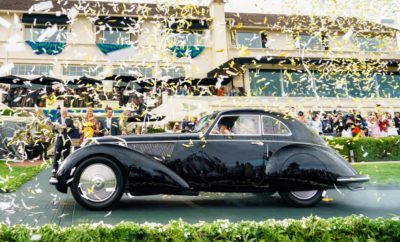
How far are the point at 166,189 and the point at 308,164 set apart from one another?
8.05ft

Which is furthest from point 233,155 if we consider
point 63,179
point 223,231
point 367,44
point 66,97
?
point 66,97

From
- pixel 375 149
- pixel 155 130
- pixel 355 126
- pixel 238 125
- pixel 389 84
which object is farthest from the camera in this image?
pixel 389 84

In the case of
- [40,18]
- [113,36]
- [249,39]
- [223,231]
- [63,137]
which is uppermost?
[40,18]

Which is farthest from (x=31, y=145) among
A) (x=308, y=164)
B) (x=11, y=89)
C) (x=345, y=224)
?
(x=345, y=224)

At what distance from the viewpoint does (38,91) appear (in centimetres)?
2420

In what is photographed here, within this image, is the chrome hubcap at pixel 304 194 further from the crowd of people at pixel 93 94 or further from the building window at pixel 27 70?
the building window at pixel 27 70

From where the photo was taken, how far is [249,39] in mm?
32156

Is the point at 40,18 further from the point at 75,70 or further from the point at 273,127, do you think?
the point at 273,127

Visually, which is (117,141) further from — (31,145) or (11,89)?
(11,89)

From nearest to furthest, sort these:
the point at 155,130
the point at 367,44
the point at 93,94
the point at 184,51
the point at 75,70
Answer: the point at 367,44, the point at 155,130, the point at 93,94, the point at 75,70, the point at 184,51

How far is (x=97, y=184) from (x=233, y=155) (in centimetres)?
231

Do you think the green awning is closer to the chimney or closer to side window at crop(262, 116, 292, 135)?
the chimney

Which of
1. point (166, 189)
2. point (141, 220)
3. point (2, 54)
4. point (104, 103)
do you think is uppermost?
point (2, 54)

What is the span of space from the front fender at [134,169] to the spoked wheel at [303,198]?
191 centimetres
